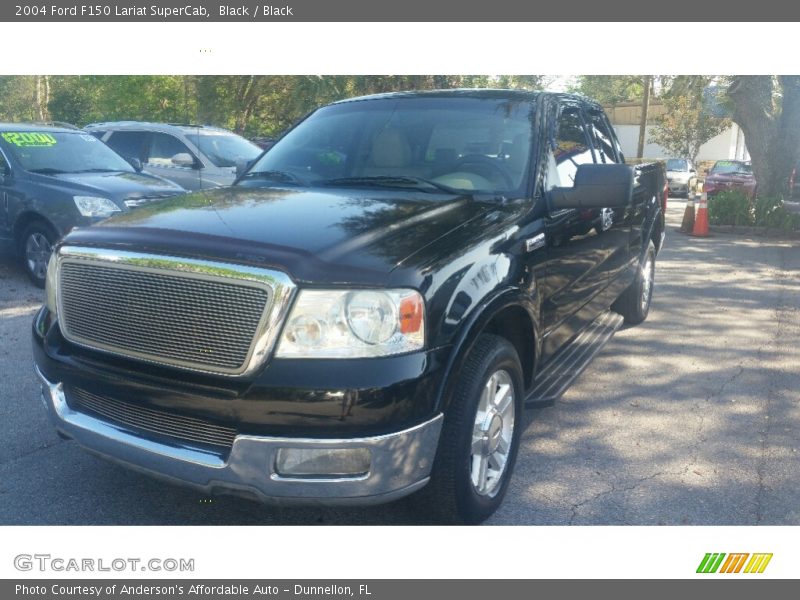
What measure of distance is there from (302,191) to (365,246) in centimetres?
104

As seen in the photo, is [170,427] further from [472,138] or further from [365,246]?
[472,138]

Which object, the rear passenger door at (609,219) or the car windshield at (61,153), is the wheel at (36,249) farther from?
the rear passenger door at (609,219)

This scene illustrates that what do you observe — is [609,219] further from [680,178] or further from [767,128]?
[680,178]

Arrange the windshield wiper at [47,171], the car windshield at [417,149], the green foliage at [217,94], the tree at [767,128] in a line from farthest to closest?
the green foliage at [217,94] < the tree at [767,128] < the windshield wiper at [47,171] < the car windshield at [417,149]

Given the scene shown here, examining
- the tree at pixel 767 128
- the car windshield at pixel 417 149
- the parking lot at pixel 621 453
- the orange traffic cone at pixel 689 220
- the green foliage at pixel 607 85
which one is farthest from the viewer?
the green foliage at pixel 607 85

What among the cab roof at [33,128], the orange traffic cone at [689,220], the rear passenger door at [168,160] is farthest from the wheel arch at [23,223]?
the orange traffic cone at [689,220]

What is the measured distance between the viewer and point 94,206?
7684 millimetres

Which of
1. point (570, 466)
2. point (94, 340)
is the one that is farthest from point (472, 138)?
point (94, 340)

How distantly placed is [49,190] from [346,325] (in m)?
6.32

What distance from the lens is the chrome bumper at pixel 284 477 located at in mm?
2697

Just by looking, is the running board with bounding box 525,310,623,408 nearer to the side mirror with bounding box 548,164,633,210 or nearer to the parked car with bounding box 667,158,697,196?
the side mirror with bounding box 548,164,633,210

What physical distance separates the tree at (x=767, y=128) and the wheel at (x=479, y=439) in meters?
13.1

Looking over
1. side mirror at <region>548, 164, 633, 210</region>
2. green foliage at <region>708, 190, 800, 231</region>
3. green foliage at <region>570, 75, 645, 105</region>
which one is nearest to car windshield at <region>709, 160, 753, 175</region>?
green foliage at <region>570, 75, 645, 105</region>

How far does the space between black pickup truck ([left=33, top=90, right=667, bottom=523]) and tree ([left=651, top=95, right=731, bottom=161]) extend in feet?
119
